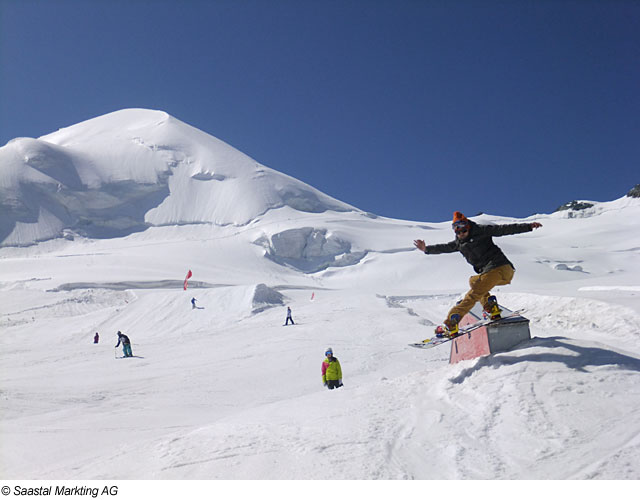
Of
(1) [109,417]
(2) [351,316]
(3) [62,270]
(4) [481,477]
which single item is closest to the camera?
(4) [481,477]

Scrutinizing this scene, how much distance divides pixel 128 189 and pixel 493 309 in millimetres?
90404

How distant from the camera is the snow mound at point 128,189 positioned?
7712cm

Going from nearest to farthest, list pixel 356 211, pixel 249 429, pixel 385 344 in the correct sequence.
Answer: pixel 249 429 < pixel 385 344 < pixel 356 211

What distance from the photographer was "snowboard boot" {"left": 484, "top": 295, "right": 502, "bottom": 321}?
18.4 feet

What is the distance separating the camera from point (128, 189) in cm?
8669

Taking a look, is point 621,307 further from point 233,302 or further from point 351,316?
point 233,302

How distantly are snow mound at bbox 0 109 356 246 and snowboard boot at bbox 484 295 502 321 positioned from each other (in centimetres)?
7709

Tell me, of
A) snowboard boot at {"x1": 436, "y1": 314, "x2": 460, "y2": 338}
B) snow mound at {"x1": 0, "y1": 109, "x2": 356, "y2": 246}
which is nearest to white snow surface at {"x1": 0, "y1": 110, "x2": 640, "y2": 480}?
snowboard boot at {"x1": 436, "y1": 314, "x2": 460, "y2": 338}

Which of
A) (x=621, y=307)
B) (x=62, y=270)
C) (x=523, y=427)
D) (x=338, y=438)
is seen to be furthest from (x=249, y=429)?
(x=62, y=270)

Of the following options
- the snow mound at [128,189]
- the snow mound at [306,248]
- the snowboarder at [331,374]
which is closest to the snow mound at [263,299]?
the snowboarder at [331,374]

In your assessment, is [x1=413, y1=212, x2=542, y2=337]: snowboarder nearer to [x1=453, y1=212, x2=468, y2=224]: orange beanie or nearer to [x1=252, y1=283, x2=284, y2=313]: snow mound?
[x1=453, y1=212, x2=468, y2=224]: orange beanie

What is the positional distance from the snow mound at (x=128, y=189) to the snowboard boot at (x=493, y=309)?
253 ft

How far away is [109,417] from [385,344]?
32.9 feet

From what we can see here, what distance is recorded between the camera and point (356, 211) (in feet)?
307
